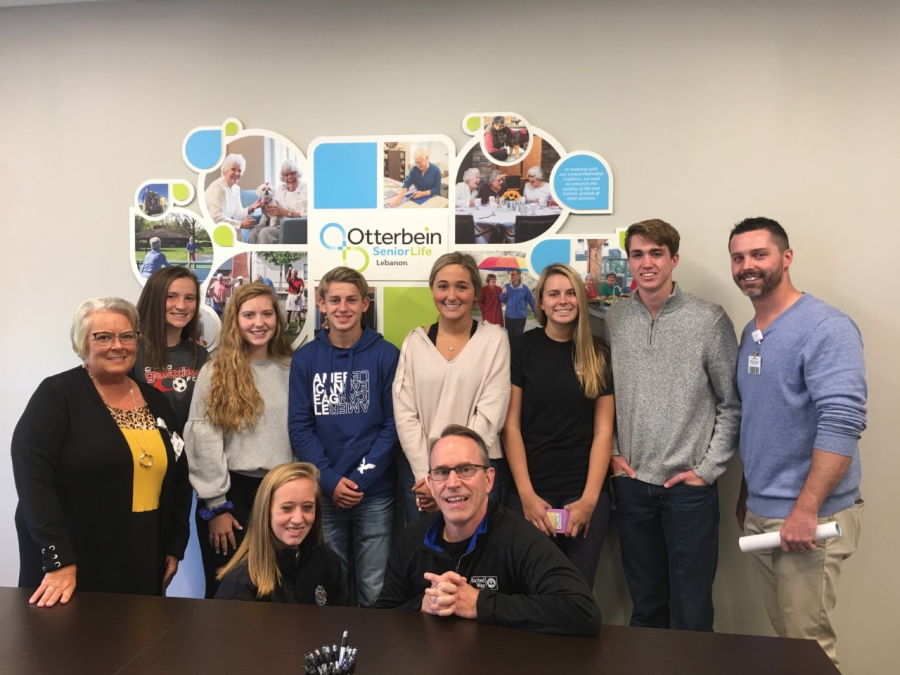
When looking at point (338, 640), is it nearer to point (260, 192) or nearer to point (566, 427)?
point (566, 427)

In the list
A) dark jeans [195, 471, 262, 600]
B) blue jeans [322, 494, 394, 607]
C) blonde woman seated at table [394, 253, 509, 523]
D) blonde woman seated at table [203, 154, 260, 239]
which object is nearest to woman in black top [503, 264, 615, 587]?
blonde woman seated at table [394, 253, 509, 523]

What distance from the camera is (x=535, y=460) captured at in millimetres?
2637

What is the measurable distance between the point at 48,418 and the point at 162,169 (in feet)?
4.99

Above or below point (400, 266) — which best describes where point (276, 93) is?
above

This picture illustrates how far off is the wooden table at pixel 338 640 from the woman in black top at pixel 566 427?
0.95m

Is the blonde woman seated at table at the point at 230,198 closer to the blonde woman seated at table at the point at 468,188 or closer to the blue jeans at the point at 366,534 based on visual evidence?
the blonde woman seated at table at the point at 468,188

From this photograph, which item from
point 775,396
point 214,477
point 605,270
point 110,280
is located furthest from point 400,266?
point 775,396

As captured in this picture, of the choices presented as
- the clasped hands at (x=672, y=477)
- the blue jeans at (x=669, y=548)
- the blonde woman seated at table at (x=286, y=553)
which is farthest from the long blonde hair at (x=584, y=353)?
the blonde woman seated at table at (x=286, y=553)

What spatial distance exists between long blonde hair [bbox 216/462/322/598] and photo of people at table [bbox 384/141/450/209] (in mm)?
1331

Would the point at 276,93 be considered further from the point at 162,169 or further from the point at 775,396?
the point at 775,396

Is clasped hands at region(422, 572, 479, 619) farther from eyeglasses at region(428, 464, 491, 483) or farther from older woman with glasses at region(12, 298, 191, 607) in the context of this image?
older woman with glasses at region(12, 298, 191, 607)

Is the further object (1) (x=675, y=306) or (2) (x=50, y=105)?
(2) (x=50, y=105)

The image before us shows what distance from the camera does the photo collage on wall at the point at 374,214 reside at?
2945 millimetres

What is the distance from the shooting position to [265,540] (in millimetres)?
2068
